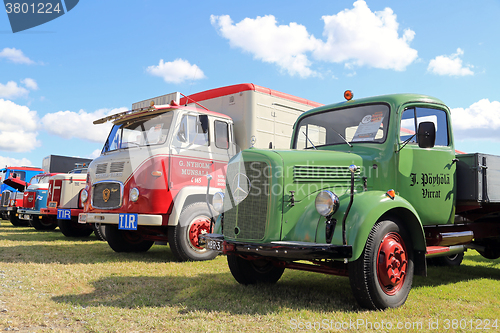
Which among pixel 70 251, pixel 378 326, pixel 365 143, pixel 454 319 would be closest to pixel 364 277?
pixel 378 326

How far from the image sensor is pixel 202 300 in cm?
439

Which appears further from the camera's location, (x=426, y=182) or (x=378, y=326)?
(x=426, y=182)

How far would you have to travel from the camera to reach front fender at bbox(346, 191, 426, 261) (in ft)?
12.4

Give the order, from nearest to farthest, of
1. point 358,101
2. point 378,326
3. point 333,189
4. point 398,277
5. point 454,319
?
1. point 378,326
2. point 454,319
3. point 398,277
4. point 333,189
5. point 358,101

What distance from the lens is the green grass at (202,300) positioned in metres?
Result: 3.60

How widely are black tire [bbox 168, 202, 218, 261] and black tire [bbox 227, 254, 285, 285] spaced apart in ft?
6.11

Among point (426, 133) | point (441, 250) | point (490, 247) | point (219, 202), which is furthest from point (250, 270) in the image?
point (490, 247)

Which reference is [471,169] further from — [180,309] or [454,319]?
[180,309]

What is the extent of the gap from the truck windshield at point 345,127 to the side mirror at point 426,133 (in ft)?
1.27

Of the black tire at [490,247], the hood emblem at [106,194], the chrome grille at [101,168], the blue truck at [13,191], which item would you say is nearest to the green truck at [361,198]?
the black tire at [490,247]

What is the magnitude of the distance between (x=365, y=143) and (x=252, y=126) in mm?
3076

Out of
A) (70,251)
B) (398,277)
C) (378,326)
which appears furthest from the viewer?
(70,251)

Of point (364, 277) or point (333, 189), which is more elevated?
point (333, 189)

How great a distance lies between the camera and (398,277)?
416 centimetres
